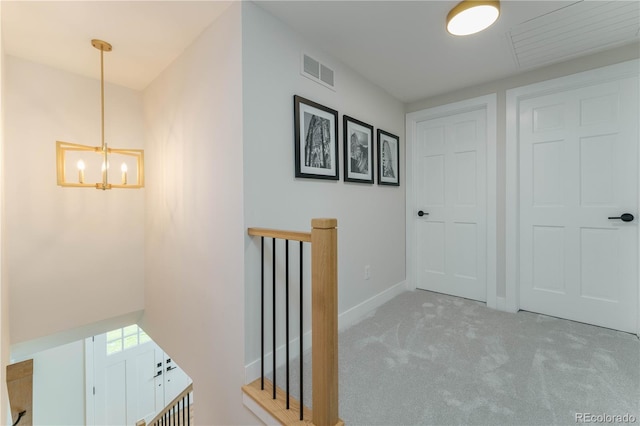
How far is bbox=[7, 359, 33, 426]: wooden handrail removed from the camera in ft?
5.98

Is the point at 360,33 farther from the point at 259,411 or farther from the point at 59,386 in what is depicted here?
the point at 59,386

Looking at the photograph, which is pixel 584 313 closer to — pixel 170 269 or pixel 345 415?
pixel 345 415

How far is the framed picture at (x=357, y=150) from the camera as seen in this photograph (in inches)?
92.9

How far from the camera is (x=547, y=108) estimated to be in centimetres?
248

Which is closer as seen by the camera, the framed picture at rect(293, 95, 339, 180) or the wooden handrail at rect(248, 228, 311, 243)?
the wooden handrail at rect(248, 228, 311, 243)

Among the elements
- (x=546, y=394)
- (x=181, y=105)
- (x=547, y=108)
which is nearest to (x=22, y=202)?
(x=181, y=105)

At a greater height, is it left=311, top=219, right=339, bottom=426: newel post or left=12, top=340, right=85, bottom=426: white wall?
left=311, top=219, right=339, bottom=426: newel post

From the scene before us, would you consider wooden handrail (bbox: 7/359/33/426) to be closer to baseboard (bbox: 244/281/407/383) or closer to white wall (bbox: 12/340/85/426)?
baseboard (bbox: 244/281/407/383)

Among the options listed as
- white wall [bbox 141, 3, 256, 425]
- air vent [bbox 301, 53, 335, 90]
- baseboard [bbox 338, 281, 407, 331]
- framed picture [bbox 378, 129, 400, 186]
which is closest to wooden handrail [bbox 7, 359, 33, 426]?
white wall [bbox 141, 3, 256, 425]

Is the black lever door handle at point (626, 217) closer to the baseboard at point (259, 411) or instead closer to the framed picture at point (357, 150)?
the framed picture at point (357, 150)

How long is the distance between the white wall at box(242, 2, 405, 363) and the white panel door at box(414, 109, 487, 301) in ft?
2.32

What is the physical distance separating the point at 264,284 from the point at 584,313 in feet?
9.03

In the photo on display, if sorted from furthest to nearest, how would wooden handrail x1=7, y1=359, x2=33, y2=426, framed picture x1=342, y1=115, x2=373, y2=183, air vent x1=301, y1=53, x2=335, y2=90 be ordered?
framed picture x1=342, y1=115, x2=373, y2=183
air vent x1=301, y1=53, x2=335, y2=90
wooden handrail x1=7, y1=359, x2=33, y2=426

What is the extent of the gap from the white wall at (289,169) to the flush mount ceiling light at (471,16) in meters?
0.91
